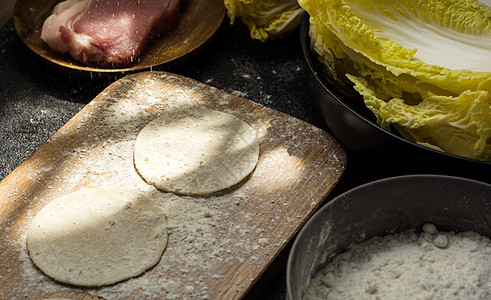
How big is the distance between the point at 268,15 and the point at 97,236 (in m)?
1.18

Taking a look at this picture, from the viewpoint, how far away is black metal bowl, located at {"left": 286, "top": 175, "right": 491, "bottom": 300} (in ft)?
4.29

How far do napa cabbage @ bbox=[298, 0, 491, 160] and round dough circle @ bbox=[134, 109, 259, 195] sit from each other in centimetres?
38

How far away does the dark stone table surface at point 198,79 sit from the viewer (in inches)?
74.8

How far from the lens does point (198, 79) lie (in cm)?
217

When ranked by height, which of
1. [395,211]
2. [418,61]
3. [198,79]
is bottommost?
[198,79]

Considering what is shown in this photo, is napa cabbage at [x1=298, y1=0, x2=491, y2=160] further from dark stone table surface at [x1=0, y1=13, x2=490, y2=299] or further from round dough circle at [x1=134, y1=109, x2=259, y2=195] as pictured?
round dough circle at [x1=134, y1=109, x2=259, y2=195]

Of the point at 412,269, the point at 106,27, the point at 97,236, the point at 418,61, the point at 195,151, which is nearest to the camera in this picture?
the point at 412,269

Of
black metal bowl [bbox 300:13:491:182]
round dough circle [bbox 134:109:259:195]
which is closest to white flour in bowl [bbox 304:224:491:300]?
black metal bowl [bbox 300:13:491:182]

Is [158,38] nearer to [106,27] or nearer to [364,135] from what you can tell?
[106,27]

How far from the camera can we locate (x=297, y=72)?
2199 millimetres

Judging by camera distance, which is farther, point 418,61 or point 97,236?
point 418,61

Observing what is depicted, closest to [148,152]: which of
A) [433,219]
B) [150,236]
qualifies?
[150,236]

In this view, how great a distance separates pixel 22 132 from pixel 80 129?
283mm

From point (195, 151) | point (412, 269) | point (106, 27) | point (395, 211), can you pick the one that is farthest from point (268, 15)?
point (412, 269)
